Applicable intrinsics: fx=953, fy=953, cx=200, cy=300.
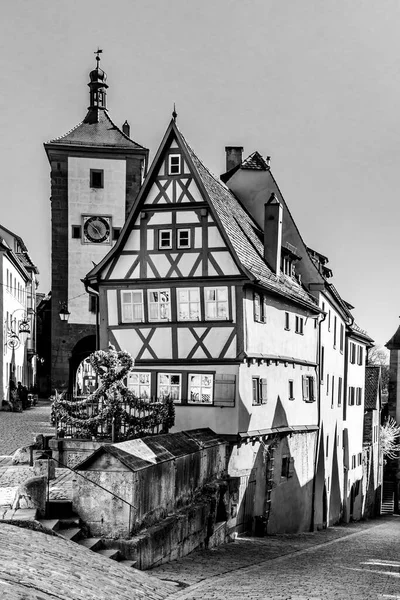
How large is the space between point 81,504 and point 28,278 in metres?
57.8

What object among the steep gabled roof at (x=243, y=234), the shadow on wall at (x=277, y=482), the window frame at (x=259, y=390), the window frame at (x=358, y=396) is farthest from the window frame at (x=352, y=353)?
the window frame at (x=259, y=390)

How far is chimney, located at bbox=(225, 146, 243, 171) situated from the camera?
42000 millimetres

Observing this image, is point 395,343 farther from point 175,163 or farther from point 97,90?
point 175,163

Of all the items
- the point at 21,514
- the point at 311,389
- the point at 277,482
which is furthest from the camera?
the point at 311,389

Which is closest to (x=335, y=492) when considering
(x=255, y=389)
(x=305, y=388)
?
(x=305, y=388)

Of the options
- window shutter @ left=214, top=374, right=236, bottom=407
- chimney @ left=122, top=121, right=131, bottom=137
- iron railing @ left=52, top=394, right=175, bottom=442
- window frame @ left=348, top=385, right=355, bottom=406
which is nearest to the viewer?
iron railing @ left=52, top=394, right=175, bottom=442

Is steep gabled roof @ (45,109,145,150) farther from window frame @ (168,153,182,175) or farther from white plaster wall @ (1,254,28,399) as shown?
window frame @ (168,153,182,175)

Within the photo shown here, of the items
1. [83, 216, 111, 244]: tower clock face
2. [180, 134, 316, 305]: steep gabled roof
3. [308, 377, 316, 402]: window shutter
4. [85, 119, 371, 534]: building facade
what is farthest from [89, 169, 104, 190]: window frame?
[308, 377, 316, 402]: window shutter

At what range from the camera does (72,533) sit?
15891 millimetres

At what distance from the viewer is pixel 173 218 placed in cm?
2888

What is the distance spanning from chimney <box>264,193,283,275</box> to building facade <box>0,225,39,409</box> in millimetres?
18165

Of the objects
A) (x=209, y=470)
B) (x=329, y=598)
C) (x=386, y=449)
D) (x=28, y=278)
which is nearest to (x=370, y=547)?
(x=209, y=470)

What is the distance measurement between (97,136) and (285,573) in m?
39.2

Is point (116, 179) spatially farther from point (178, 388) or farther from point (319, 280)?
point (178, 388)
